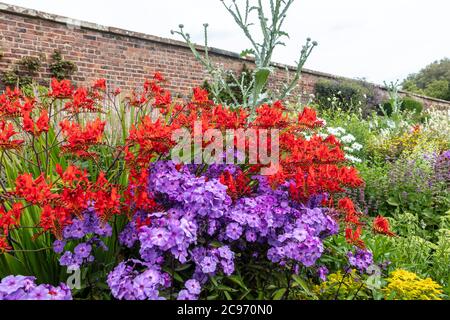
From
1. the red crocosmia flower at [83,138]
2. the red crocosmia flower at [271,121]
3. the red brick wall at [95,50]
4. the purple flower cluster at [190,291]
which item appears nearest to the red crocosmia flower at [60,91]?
the red crocosmia flower at [83,138]

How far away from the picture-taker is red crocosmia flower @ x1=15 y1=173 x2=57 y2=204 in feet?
5.38

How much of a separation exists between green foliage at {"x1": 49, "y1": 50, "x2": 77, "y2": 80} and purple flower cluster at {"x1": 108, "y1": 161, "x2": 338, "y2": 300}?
7.46 metres

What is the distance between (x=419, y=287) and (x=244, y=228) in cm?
86

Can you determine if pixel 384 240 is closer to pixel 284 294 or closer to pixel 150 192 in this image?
pixel 284 294

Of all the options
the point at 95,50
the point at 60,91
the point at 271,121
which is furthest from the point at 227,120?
the point at 95,50

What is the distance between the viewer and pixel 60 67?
28.7 ft

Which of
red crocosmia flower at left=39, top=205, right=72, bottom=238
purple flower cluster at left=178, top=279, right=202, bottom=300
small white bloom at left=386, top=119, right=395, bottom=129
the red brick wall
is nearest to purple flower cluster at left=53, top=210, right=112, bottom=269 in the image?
red crocosmia flower at left=39, top=205, right=72, bottom=238

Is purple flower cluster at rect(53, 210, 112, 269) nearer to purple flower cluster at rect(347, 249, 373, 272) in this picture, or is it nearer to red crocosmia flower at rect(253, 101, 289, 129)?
red crocosmia flower at rect(253, 101, 289, 129)

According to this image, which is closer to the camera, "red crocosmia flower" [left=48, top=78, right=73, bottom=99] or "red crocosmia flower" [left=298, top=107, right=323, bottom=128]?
"red crocosmia flower" [left=48, top=78, right=73, bottom=99]

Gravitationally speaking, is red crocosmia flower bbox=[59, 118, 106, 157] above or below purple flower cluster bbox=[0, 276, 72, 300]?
above

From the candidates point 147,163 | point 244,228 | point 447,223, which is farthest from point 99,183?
point 447,223

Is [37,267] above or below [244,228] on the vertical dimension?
below
